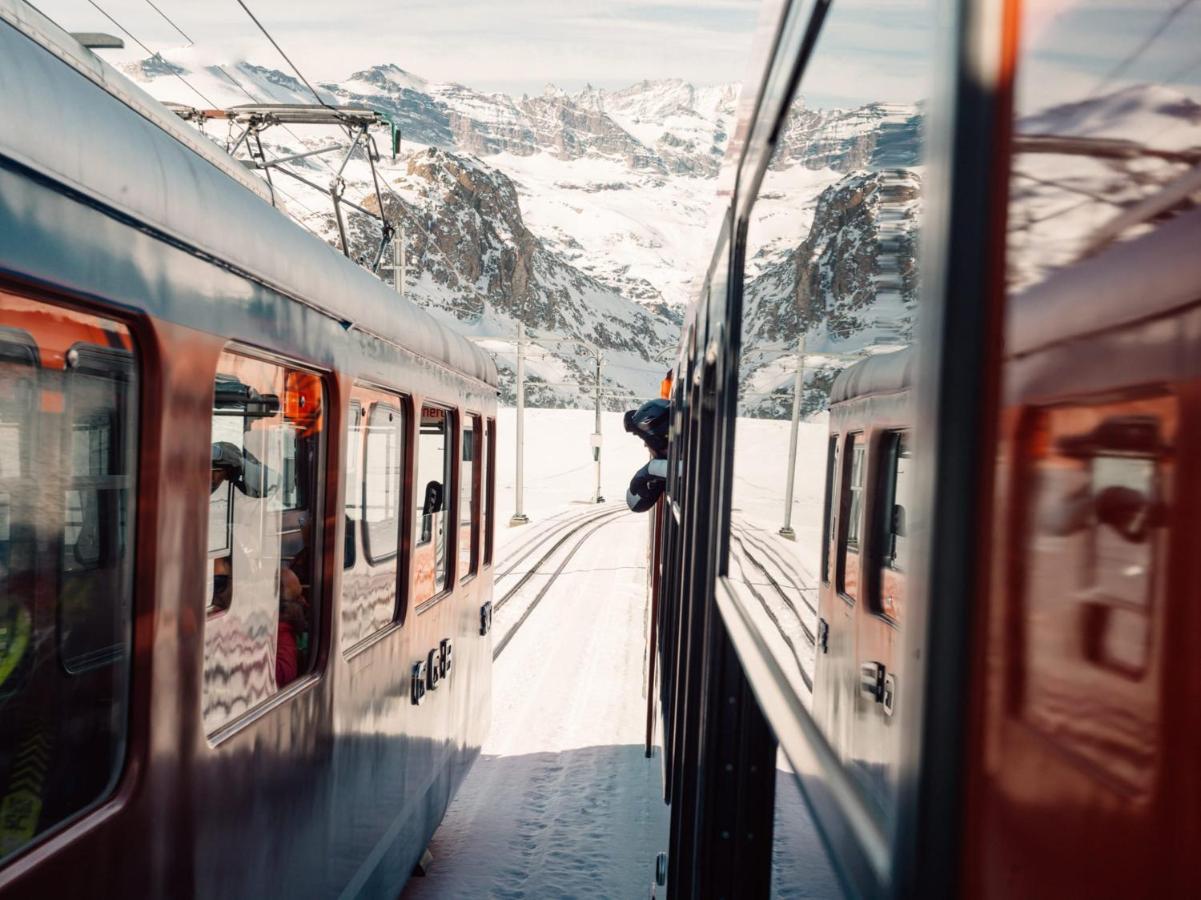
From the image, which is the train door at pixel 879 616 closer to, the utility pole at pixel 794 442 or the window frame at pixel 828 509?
the window frame at pixel 828 509

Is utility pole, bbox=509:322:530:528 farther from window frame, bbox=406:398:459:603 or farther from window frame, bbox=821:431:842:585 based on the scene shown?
window frame, bbox=821:431:842:585

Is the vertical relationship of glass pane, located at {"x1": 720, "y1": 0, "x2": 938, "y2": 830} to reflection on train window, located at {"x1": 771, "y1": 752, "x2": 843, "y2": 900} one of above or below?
above

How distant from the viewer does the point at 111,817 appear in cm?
182

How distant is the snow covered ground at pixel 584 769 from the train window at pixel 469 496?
1.60 meters

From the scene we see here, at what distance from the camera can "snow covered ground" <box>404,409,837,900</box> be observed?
140 centimetres

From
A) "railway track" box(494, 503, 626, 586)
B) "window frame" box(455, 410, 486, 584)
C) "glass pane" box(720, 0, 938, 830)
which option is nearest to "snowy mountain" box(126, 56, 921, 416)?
"glass pane" box(720, 0, 938, 830)

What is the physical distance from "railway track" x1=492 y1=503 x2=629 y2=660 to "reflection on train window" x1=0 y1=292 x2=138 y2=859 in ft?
28.7

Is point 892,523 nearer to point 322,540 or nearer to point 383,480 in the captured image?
point 322,540

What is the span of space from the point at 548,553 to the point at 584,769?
39.7 ft

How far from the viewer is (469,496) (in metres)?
5.69

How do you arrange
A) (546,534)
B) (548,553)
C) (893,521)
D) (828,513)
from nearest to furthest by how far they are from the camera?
1. (893,521)
2. (828,513)
3. (548,553)
4. (546,534)

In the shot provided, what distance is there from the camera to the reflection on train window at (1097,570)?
17.3 inches

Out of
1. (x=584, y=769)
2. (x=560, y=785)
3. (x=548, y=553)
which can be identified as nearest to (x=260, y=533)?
(x=560, y=785)

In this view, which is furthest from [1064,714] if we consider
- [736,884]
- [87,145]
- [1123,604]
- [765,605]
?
[87,145]
